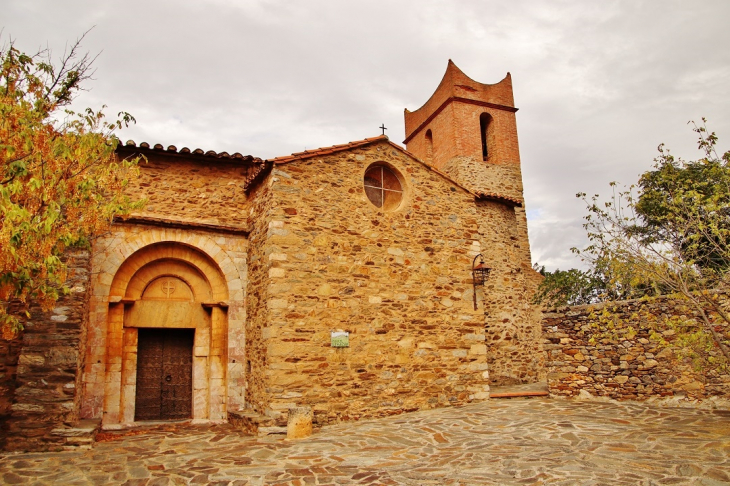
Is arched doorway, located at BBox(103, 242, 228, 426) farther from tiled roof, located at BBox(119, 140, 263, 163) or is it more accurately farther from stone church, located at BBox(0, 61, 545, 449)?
tiled roof, located at BBox(119, 140, 263, 163)

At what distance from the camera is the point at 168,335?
9.68 metres

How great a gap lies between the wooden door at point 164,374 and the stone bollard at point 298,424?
2.98 m

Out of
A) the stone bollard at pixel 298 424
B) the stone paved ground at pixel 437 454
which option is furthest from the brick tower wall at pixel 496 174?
the stone bollard at pixel 298 424

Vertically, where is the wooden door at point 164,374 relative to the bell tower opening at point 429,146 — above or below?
below

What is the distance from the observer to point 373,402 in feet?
28.7

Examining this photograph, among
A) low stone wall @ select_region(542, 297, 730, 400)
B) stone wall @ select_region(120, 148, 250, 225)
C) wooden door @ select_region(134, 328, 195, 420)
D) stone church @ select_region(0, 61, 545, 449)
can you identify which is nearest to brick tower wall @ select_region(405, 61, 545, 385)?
low stone wall @ select_region(542, 297, 730, 400)

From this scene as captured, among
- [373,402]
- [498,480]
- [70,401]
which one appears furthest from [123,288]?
[498,480]

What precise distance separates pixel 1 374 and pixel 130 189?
391 cm

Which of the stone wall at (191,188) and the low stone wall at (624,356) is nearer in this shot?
the low stone wall at (624,356)

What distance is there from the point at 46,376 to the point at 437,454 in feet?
19.0

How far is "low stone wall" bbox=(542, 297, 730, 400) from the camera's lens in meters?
8.02

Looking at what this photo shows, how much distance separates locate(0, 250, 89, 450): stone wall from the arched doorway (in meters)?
1.33

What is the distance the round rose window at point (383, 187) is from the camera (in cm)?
1000

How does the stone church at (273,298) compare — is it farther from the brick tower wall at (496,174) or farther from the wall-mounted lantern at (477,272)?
the brick tower wall at (496,174)
